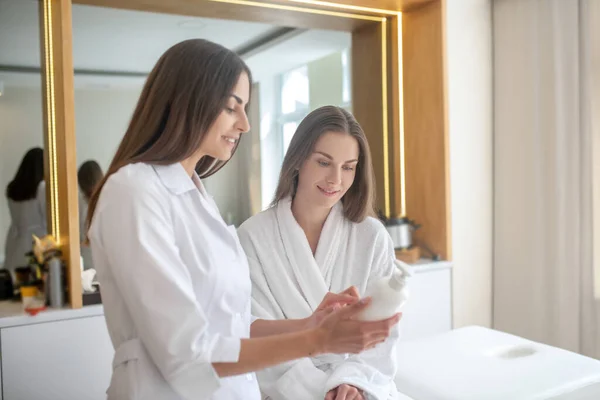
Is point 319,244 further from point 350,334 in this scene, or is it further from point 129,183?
point 129,183

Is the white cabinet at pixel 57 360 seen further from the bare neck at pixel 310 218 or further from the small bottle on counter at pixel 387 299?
the small bottle on counter at pixel 387 299

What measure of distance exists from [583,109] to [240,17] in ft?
5.33

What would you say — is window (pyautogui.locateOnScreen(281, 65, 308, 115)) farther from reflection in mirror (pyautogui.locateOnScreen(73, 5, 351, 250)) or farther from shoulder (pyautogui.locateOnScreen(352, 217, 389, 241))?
shoulder (pyautogui.locateOnScreen(352, 217, 389, 241))

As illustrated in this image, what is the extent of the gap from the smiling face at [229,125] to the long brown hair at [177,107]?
0.02 meters

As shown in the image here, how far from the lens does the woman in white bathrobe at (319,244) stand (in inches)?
60.7

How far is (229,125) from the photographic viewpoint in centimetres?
112

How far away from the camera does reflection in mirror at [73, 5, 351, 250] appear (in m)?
2.28

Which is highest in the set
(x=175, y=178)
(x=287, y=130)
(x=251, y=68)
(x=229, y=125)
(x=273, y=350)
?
(x=251, y=68)

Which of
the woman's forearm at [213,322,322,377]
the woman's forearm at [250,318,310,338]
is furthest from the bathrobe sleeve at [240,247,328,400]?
the woman's forearm at [213,322,322,377]

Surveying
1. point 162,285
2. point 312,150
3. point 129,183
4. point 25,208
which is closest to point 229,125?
point 129,183

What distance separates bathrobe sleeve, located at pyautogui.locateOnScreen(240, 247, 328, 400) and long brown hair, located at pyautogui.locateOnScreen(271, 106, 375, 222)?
276 millimetres

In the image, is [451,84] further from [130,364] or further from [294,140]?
[130,364]

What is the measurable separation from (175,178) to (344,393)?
745 mm

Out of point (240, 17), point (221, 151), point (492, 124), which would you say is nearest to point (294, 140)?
point (221, 151)
